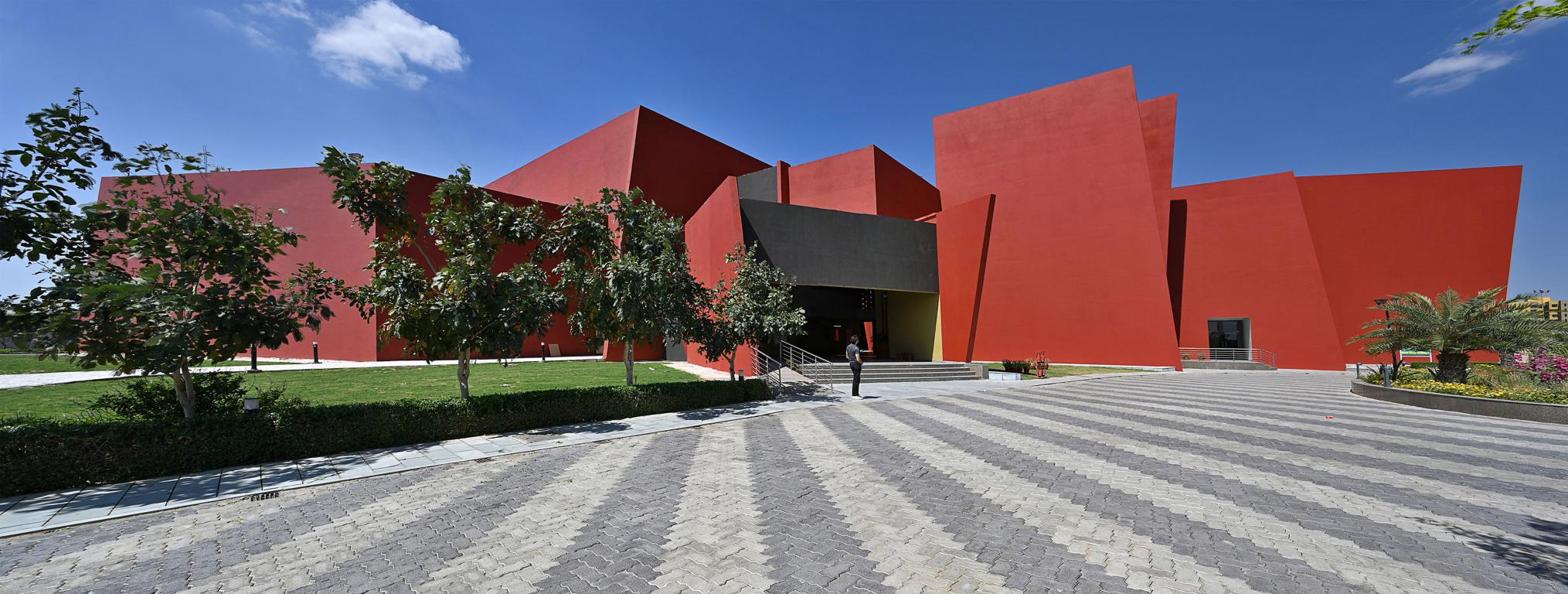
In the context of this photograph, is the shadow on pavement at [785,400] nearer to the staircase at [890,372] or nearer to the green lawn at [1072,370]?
the staircase at [890,372]

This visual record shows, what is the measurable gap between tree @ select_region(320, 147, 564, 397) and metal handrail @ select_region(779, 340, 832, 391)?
8.43 m

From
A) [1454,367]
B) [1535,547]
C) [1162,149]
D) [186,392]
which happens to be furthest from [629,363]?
[1162,149]

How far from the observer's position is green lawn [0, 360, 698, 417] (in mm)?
10422

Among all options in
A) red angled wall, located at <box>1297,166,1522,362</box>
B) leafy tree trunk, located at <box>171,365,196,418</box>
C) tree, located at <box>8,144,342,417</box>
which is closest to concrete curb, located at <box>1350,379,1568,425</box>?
red angled wall, located at <box>1297,166,1522,362</box>

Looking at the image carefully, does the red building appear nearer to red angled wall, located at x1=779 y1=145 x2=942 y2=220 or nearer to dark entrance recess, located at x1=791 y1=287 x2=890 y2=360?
red angled wall, located at x1=779 y1=145 x2=942 y2=220

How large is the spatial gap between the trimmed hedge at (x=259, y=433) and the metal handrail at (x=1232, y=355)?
26701 millimetres

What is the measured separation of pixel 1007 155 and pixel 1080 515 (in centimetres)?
2365

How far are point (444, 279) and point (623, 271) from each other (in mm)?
2915

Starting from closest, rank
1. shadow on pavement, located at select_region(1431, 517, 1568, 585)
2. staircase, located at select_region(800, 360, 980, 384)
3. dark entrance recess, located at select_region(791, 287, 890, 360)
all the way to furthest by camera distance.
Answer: shadow on pavement, located at select_region(1431, 517, 1568, 585)
staircase, located at select_region(800, 360, 980, 384)
dark entrance recess, located at select_region(791, 287, 890, 360)

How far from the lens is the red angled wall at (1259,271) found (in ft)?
78.2

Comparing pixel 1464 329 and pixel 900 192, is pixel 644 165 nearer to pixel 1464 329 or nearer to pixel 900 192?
pixel 900 192

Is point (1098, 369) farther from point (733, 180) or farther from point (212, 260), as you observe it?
point (212, 260)

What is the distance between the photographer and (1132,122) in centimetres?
2244

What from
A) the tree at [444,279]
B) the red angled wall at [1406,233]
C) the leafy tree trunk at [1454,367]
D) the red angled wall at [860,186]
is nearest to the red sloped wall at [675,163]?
the red angled wall at [860,186]
